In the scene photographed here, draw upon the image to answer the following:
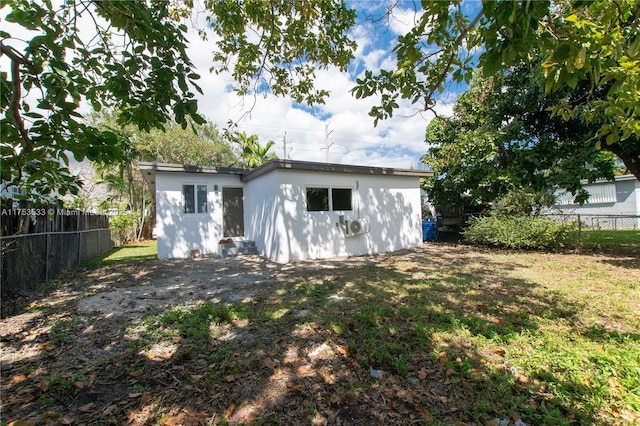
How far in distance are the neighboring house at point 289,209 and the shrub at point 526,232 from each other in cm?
238

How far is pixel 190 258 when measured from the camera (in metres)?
9.85

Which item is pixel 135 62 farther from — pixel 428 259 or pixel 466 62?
pixel 428 259

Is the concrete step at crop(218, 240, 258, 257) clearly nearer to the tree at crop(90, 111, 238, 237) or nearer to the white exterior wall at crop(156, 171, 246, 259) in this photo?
the white exterior wall at crop(156, 171, 246, 259)

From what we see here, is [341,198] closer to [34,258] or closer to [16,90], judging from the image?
[34,258]

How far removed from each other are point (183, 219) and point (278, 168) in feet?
13.8

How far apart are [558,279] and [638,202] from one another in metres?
19.3

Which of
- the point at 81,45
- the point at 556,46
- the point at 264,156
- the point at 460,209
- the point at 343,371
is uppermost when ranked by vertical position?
the point at 264,156

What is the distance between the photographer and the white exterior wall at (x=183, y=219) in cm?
983

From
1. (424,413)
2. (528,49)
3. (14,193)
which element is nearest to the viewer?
(528,49)

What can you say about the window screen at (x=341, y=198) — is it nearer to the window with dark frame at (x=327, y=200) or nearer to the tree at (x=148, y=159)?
the window with dark frame at (x=327, y=200)

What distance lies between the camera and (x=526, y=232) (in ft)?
30.4

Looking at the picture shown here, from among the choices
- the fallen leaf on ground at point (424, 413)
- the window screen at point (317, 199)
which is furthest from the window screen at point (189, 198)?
the fallen leaf on ground at point (424, 413)

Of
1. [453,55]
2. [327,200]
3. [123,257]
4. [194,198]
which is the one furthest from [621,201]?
[123,257]

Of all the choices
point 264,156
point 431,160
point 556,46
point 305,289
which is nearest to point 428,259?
point 305,289
